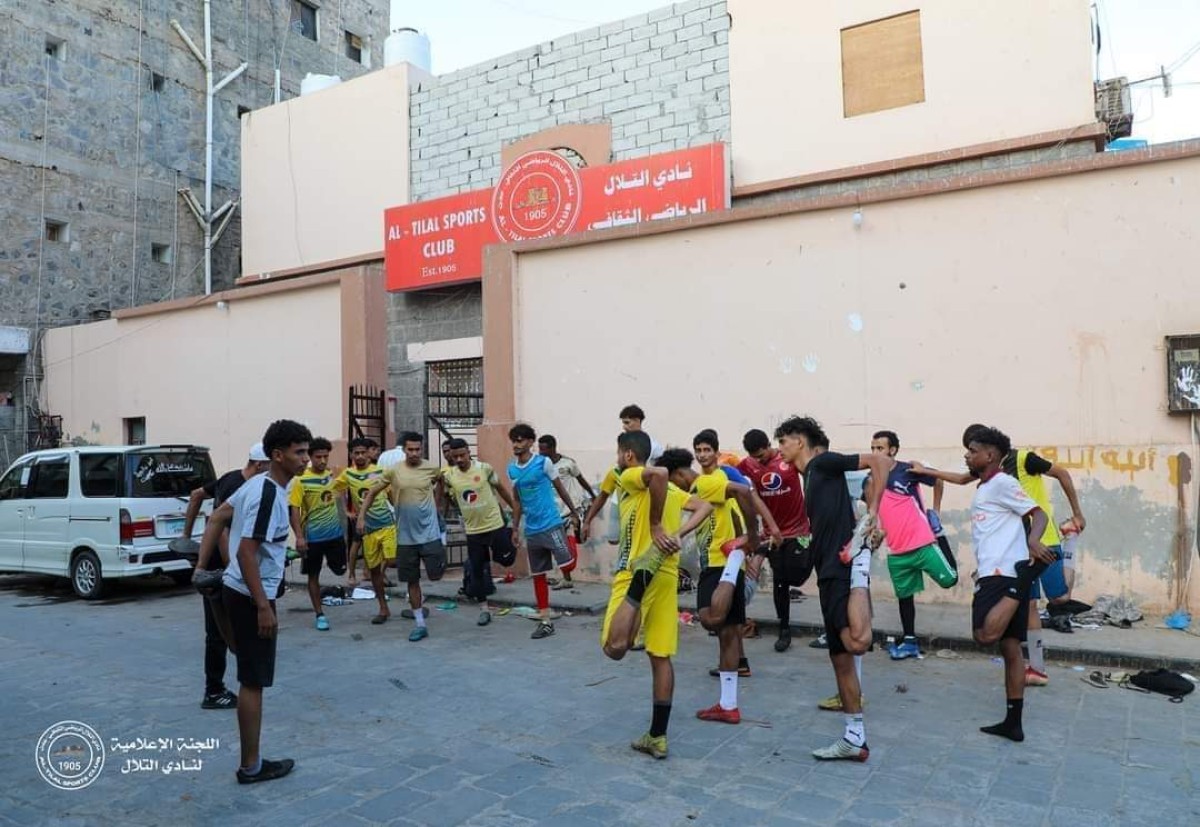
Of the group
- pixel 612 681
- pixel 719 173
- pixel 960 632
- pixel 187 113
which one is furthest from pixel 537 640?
pixel 187 113

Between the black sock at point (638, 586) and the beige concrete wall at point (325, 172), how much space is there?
12.7 metres

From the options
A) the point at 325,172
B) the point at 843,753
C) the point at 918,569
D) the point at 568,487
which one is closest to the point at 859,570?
the point at 843,753

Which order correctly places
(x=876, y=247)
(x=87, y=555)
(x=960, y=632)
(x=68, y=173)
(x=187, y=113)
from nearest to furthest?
(x=960, y=632)
(x=876, y=247)
(x=87, y=555)
(x=68, y=173)
(x=187, y=113)

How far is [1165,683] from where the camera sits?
5586mm

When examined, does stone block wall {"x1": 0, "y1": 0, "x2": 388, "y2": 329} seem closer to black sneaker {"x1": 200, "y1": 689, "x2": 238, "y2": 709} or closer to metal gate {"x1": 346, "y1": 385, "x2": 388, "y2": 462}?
metal gate {"x1": 346, "y1": 385, "x2": 388, "y2": 462}

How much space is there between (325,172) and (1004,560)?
15385mm

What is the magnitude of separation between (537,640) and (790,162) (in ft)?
26.1

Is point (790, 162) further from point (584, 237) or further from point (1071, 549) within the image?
point (1071, 549)

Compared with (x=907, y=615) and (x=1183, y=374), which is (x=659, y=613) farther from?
(x=1183, y=374)

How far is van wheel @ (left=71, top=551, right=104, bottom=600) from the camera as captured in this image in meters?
10.1

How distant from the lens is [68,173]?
1770cm

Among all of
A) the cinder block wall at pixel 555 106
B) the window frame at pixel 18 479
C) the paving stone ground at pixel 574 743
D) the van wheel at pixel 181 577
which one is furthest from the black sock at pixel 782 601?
the window frame at pixel 18 479

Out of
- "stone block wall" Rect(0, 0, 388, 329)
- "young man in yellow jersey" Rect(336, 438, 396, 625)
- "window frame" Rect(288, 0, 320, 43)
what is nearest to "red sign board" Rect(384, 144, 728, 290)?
"young man in yellow jersey" Rect(336, 438, 396, 625)

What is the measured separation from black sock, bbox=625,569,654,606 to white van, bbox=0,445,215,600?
698 cm
